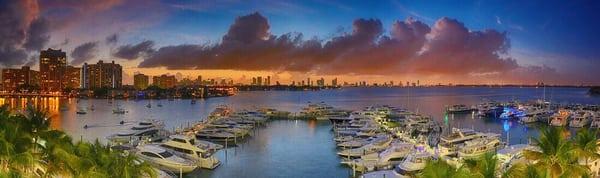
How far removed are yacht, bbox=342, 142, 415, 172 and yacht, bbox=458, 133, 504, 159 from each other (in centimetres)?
330

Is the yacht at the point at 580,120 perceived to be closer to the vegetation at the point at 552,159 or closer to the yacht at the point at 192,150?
the yacht at the point at 192,150

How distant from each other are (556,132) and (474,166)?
3.28m

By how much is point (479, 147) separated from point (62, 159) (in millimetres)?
22933

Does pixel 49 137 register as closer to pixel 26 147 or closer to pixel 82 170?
pixel 26 147

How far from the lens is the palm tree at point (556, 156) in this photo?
500 inches

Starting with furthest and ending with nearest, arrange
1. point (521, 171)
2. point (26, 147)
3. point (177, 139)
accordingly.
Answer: point (177, 139) < point (26, 147) < point (521, 171)

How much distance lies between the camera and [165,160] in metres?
25.1

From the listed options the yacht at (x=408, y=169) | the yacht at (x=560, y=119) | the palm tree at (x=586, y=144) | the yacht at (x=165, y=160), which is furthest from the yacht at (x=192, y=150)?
the yacht at (x=560, y=119)

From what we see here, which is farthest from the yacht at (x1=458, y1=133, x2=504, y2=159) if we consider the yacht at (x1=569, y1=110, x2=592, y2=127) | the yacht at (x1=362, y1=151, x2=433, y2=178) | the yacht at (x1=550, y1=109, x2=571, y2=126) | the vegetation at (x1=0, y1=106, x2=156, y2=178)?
the yacht at (x1=569, y1=110, x2=592, y2=127)

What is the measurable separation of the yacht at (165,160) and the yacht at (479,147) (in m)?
14.1

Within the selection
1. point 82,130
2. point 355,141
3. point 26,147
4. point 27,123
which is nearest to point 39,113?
point 27,123

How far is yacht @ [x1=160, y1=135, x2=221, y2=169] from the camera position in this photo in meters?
26.8

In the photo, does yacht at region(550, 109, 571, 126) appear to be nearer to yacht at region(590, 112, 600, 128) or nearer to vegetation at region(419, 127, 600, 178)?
yacht at region(590, 112, 600, 128)

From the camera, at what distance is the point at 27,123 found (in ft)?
64.6
